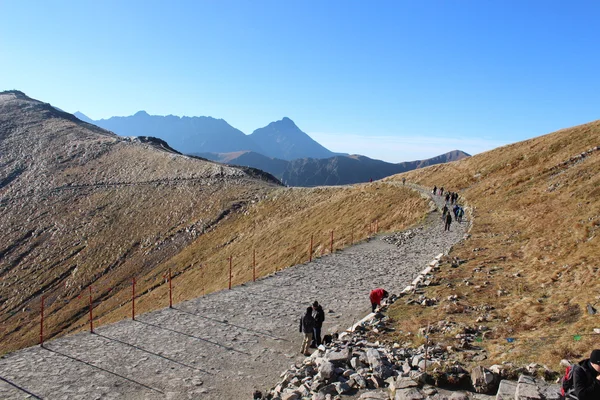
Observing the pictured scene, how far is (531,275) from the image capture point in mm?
15727

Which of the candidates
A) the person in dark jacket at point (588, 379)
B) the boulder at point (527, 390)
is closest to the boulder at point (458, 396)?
the boulder at point (527, 390)

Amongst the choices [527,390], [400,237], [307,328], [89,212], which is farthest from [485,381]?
[89,212]

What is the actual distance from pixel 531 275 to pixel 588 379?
1036cm

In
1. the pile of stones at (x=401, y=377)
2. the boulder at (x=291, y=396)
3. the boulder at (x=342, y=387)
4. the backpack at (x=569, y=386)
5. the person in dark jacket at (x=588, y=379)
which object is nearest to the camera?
the person in dark jacket at (x=588, y=379)

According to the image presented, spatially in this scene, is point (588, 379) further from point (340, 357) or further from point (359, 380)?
point (340, 357)

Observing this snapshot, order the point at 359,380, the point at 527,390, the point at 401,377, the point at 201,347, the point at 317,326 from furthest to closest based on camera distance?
the point at 201,347, the point at 317,326, the point at 359,380, the point at 401,377, the point at 527,390

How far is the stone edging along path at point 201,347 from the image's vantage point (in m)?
11.1

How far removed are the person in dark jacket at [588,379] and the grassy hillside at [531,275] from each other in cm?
209

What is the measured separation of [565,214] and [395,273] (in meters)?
11.0

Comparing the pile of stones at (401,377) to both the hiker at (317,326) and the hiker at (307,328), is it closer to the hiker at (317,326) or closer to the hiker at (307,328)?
the hiker at (307,328)

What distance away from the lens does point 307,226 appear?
47406mm

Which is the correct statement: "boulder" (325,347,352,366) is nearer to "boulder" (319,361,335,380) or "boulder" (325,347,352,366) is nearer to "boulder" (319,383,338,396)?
"boulder" (319,361,335,380)

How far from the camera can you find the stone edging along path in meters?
11.1

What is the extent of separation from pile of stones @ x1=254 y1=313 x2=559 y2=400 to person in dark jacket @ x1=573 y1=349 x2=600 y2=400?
0.85 meters
